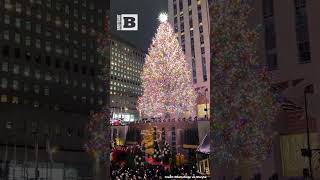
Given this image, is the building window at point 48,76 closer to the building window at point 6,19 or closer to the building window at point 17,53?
the building window at point 17,53

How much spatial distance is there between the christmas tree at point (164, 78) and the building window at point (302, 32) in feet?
136

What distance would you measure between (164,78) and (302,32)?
42.3 meters

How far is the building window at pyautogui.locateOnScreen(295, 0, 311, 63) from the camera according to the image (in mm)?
47250

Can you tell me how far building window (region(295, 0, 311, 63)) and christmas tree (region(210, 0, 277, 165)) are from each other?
4.14 meters

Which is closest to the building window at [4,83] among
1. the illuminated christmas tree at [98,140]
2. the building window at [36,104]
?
the building window at [36,104]

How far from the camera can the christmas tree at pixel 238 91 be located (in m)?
47.0

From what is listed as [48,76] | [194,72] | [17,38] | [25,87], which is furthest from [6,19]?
[194,72]

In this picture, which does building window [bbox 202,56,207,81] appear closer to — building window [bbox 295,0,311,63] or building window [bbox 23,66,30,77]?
building window [bbox 23,66,30,77]

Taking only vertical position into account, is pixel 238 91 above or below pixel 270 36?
below

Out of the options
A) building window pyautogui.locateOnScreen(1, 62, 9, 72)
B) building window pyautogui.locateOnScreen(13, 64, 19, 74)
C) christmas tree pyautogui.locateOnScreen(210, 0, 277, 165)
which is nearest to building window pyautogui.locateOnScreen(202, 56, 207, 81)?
building window pyautogui.locateOnScreen(13, 64, 19, 74)

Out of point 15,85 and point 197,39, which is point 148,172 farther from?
point 197,39

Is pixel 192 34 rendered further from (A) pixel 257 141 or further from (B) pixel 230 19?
(A) pixel 257 141

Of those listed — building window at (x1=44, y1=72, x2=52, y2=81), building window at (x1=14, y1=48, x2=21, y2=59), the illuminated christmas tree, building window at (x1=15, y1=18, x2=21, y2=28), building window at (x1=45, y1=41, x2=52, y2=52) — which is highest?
building window at (x1=15, y1=18, x2=21, y2=28)

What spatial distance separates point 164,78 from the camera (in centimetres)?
8775
